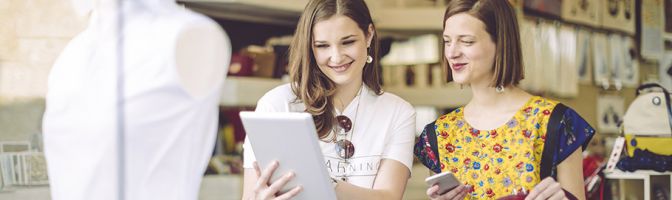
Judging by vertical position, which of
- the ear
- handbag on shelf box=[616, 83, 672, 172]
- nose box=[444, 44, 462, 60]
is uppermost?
the ear

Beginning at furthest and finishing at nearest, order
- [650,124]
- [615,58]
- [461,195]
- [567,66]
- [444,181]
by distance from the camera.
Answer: [615,58] < [567,66] < [650,124] < [461,195] < [444,181]

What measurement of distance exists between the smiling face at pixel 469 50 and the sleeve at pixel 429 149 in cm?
21

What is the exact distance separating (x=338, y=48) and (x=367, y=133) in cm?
24

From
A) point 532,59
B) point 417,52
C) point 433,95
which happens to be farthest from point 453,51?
point 532,59

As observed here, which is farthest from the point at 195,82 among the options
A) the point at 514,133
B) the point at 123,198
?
the point at 514,133

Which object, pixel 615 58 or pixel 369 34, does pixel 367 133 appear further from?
pixel 615 58

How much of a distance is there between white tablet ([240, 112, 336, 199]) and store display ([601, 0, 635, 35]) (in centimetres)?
524

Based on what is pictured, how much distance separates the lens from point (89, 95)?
1655mm

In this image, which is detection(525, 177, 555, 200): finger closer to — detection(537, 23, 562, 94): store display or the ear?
the ear

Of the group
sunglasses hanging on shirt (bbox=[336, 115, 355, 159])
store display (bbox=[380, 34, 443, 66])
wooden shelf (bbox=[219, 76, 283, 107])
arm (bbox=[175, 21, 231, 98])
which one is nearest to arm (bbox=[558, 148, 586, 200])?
sunglasses hanging on shirt (bbox=[336, 115, 355, 159])

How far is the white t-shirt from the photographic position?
2277 mm

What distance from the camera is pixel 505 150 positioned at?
7.35 feet

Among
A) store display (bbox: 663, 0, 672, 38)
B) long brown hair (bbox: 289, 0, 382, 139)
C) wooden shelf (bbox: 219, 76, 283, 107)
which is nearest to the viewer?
long brown hair (bbox: 289, 0, 382, 139)

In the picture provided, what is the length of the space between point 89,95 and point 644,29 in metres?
6.00
